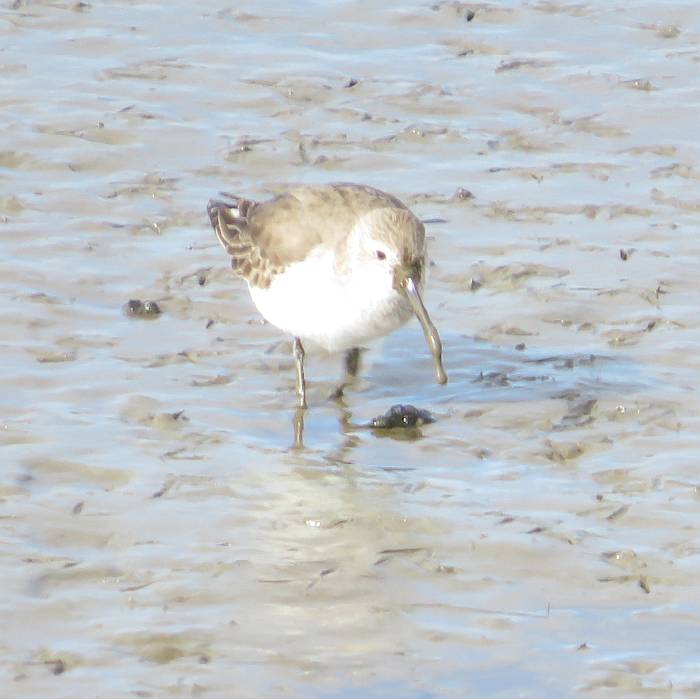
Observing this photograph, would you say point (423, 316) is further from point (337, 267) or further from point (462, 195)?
point (462, 195)

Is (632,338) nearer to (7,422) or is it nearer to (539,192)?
(539,192)

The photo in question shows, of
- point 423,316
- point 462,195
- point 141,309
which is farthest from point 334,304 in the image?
point 462,195

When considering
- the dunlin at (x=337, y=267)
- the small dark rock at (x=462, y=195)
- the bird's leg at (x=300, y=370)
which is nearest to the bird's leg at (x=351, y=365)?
the dunlin at (x=337, y=267)

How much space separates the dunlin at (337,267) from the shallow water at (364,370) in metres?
0.49

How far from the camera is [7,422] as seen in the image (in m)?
8.74

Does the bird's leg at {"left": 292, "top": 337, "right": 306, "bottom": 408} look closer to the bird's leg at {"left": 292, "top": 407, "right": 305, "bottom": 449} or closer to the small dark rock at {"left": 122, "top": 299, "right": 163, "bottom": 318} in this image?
the bird's leg at {"left": 292, "top": 407, "right": 305, "bottom": 449}

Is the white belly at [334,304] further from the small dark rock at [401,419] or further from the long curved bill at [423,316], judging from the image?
the small dark rock at [401,419]

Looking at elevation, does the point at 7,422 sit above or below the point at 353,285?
below

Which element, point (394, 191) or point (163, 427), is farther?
point (394, 191)

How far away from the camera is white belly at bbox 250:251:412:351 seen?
8805mm

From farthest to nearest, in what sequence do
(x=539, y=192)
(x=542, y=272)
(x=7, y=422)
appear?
(x=539, y=192)
(x=542, y=272)
(x=7, y=422)

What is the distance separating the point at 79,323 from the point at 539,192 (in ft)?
10.8

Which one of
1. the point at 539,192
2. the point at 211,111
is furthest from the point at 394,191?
the point at 211,111

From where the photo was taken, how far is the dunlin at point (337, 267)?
876 centimetres
